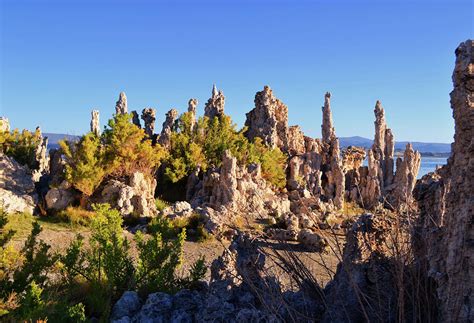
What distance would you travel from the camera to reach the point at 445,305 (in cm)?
301

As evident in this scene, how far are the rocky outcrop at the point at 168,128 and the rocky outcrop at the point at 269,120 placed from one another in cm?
466

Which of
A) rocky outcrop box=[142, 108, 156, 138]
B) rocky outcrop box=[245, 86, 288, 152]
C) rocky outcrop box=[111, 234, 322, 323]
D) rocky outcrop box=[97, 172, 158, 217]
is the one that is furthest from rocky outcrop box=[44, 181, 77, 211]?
rocky outcrop box=[111, 234, 322, 323]

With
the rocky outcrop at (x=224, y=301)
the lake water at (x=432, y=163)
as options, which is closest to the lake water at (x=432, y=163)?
the lake water at (x=432, y=163)

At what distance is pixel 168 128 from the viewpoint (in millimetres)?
22594

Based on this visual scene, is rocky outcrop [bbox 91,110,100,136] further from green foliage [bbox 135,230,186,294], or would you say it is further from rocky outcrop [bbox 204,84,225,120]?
green foliage [bbox 135,230,186,294]

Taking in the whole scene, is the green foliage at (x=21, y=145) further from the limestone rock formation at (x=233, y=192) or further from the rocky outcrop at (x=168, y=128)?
the limestone rock formation at (x=233, y=192)

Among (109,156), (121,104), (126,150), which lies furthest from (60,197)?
(121,104)

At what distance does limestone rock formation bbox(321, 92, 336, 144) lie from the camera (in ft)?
96.7

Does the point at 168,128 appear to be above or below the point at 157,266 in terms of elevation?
above

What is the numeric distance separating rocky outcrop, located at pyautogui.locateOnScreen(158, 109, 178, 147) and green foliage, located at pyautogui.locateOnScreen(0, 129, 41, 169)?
6047 mm

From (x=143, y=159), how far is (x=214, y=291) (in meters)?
14.6

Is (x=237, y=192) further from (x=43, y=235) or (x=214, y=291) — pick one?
(x=214, y=291)

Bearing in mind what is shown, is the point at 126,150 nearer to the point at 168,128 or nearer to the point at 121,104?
the point at 168,128

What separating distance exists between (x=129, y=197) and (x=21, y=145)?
7648 mm
